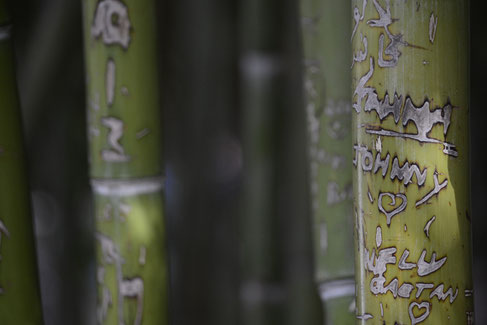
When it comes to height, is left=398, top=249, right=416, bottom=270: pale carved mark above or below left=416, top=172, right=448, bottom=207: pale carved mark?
Answer: below

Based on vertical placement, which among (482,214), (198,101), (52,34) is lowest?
(482,214)

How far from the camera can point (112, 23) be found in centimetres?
58

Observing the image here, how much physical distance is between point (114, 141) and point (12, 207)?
135 millimetres

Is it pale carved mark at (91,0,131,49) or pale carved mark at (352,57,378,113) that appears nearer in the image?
pale carved mark at (352,57,378,113)

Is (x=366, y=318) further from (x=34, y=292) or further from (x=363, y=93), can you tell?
(x=34, y=292)

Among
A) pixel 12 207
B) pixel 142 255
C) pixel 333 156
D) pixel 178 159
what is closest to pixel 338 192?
pixel 333 156

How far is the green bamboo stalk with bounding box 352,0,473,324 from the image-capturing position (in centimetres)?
40

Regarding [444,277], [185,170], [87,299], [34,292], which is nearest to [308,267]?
[185,170]

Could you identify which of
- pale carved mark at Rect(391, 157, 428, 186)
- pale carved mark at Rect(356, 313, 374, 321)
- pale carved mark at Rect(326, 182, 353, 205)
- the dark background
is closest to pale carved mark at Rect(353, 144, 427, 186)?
pale carved mark at Rect(391, 157, 428, 186)

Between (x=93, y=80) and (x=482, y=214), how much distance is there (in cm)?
71

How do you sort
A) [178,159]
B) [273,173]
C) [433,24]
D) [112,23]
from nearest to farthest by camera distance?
[433,24] → [112,23] → [273,173] → [178,159]

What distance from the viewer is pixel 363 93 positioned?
0.42m

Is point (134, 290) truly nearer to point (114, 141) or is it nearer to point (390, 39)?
point (114, 141)

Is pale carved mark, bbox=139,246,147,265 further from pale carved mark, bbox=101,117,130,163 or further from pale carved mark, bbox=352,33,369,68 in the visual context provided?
pale carved mark, bbox=352,33,369,68
